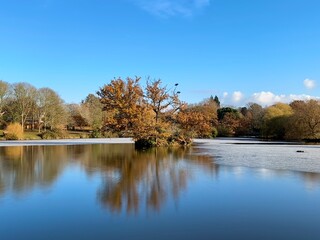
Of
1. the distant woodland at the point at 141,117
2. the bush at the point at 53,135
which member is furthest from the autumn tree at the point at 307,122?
the bush at the point at 53,135

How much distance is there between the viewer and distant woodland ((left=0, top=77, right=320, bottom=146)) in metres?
26.8

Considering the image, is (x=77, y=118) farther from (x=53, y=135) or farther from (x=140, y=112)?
(x=140, y=112)

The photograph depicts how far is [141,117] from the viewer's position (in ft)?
85.1

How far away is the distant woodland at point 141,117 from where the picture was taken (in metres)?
26.8

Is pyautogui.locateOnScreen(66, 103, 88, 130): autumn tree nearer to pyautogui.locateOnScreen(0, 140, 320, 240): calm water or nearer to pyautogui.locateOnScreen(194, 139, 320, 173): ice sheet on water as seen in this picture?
pyautogui.locateOnScreen(194, 139, 320, 173): ice sheet on water

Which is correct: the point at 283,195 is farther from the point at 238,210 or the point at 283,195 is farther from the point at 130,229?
the point at 130,229

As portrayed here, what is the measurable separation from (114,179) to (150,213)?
12.5 feet

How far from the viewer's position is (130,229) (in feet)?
16.1

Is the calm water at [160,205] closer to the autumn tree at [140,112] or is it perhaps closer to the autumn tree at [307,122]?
the autumn tree at [140,112]

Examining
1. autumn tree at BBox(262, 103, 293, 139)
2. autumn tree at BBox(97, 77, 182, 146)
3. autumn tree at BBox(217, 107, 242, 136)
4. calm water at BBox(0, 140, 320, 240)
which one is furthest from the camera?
autumn tree at BBox(217, 107, 242, 136)

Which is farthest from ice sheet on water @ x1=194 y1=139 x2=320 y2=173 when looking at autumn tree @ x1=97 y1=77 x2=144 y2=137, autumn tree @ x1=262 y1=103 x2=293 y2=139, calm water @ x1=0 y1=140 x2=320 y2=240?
autumn tree @ x1=262 y1=103 x2=293 y2=139

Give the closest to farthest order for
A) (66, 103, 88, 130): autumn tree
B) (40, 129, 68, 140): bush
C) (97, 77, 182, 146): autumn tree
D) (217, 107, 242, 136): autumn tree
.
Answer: (97, 77, 182, 146): autumn tree
(40, 129, 68, 140): bush
(217, 107, 242, 136): autumn tree
(66, 103, 88, 130): autumn tree

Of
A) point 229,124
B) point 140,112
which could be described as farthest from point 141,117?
point 229,124

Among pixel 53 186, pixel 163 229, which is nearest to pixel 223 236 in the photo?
pixel 163 229
